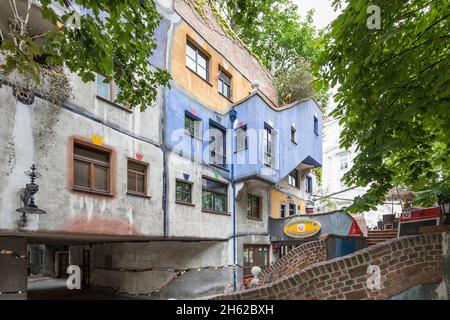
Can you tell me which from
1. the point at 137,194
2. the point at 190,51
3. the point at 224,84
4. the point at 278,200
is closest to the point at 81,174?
the point at 137,194

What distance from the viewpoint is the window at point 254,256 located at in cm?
1648

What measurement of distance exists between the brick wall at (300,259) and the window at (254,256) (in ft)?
11.9

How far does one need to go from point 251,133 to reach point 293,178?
767cm

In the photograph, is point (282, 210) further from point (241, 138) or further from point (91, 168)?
point (91, 168)

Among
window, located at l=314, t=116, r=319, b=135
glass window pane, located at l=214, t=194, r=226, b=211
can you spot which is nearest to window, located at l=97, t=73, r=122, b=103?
glass window pane, located at l=214, t=194, r=226, b=211

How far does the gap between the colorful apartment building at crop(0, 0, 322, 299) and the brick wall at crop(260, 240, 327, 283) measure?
A: 3.10 m

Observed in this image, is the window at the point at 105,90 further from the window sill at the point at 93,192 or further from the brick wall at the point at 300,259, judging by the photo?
the brick wall at the point at 300,259

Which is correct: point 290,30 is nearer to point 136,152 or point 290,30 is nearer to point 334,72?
point 136,152

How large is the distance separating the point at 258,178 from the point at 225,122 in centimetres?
295

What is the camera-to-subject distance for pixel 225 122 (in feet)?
53.3


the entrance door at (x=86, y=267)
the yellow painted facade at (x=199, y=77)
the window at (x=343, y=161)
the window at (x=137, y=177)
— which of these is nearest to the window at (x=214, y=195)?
the yellow painted facade at (x=199, y=77)

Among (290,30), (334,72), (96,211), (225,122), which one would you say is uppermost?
(290,30)

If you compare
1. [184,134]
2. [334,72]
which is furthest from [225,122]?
[334,72]

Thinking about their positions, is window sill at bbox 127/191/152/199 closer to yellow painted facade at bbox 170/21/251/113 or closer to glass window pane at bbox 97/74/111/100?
glass window pane at bbox 97/74/111/100
